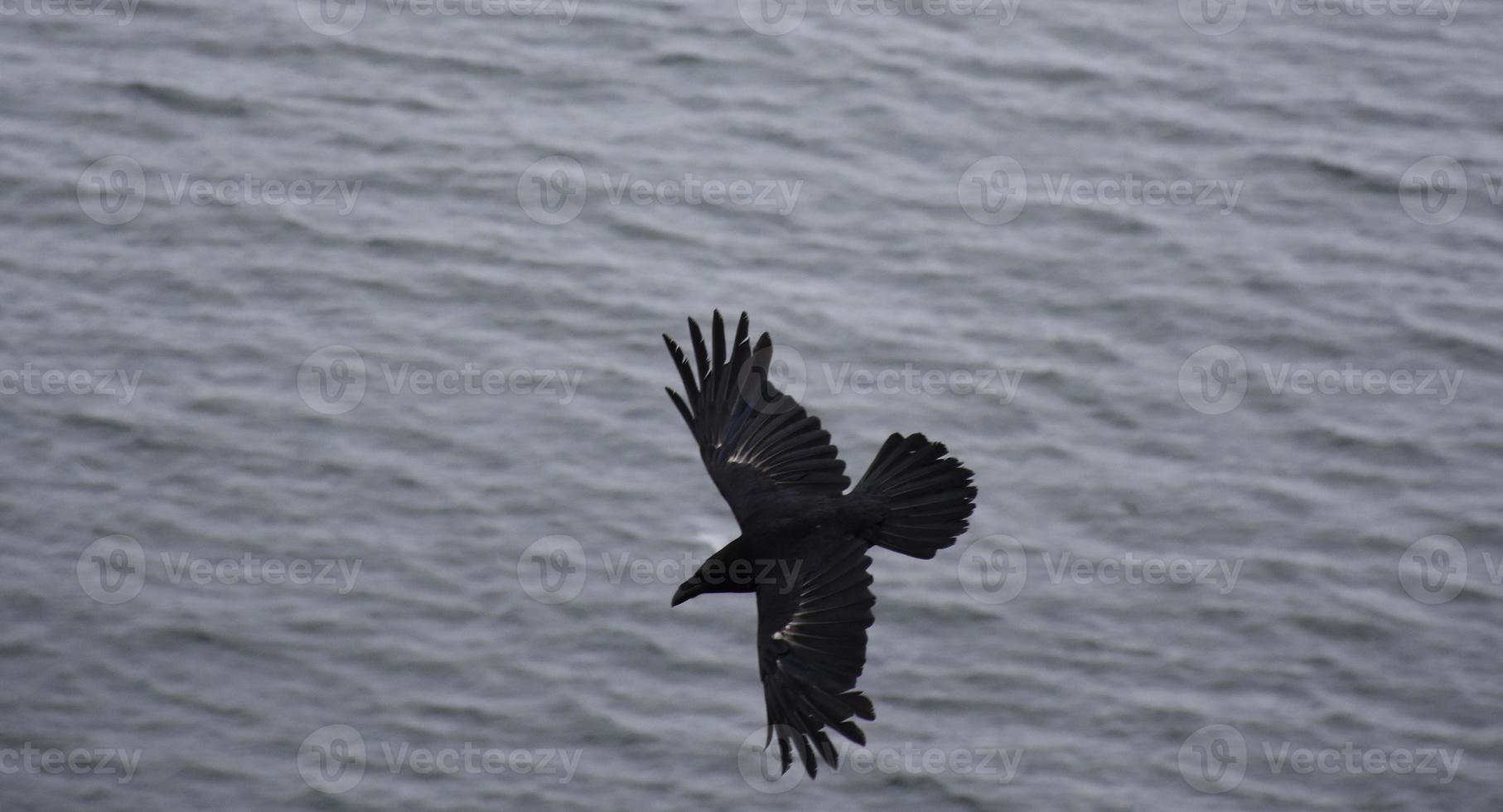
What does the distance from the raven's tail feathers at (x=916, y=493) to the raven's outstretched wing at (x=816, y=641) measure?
25 cm

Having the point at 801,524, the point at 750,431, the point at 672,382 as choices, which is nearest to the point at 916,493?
the point at 801,524

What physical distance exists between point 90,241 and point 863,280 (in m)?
8.73

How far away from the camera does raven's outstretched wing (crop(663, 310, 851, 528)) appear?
37.1 feet

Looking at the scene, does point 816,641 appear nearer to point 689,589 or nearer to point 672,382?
point 689,589

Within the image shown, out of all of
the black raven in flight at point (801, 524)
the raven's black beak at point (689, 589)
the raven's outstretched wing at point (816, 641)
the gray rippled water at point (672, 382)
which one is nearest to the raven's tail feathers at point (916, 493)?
the black raven in flight at point (801, 524)

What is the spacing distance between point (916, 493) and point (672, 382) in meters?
10.0

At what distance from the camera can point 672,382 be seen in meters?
21.0

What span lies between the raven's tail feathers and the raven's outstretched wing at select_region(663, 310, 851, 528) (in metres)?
0.28

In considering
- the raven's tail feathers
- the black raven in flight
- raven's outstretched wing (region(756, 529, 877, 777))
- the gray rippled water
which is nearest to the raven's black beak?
the black raven in flight

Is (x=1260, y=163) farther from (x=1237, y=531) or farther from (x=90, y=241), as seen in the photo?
(x=90, y=241)

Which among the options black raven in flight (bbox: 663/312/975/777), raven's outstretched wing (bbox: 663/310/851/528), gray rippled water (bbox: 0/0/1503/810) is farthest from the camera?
gray rippled water (bbox: 0/0/1503/810)

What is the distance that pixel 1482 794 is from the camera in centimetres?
1927

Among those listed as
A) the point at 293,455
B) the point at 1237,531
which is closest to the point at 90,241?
the point at 293,455

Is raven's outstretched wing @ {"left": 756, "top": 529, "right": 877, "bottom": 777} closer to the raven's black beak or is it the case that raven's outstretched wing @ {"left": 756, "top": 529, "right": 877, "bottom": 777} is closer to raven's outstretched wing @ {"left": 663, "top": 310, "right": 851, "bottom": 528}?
the raven's black beak
